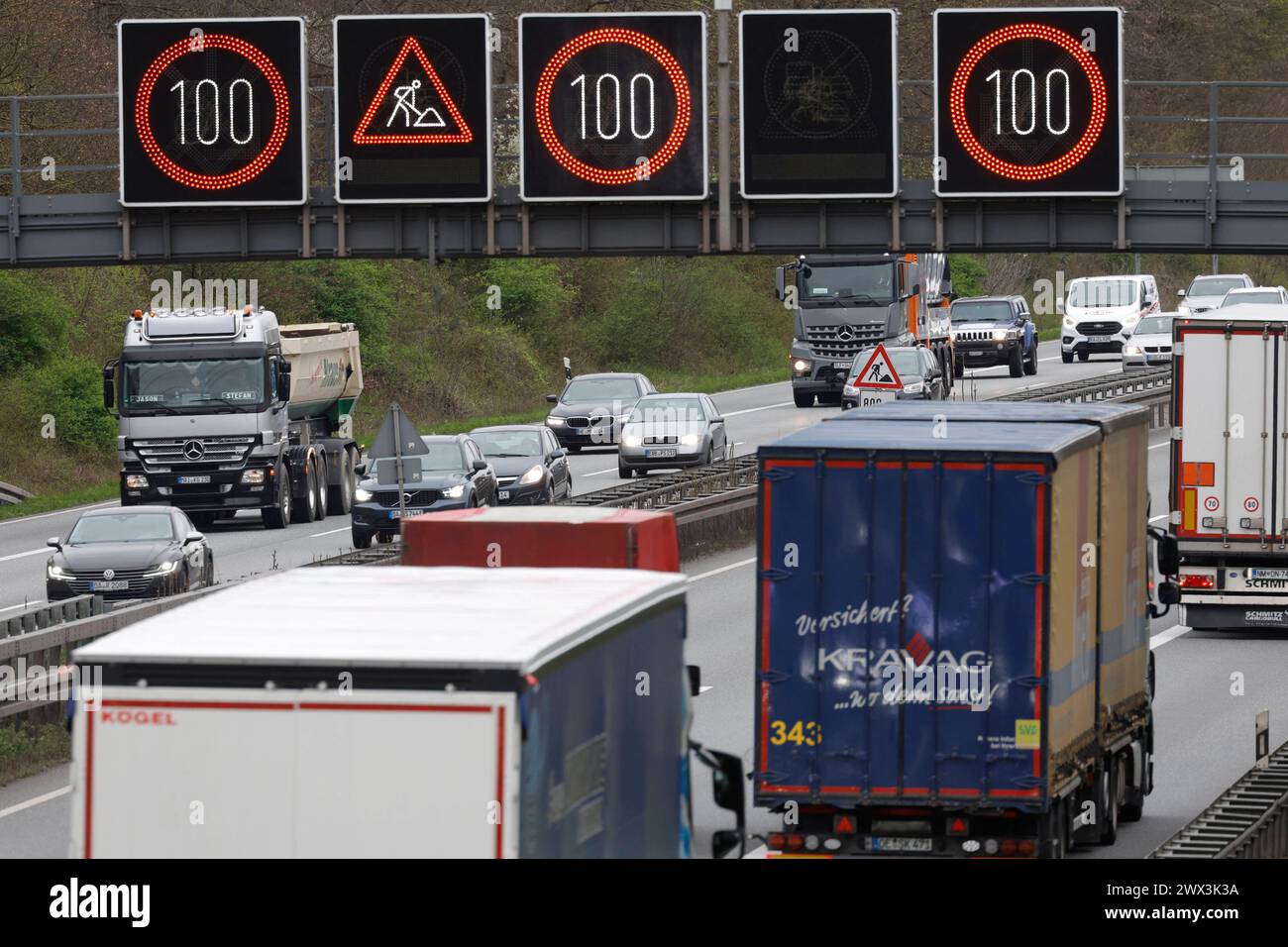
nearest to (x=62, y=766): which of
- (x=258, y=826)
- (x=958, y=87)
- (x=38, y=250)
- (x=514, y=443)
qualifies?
(x=38, y=250)

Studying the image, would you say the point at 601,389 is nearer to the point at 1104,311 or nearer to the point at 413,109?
the point at 1104,311

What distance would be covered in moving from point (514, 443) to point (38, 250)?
1382 cm

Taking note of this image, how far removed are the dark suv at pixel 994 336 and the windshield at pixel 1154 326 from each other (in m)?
3.36

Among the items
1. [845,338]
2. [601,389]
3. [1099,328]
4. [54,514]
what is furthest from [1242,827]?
[1099,328]

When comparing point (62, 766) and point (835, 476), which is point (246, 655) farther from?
point (62, 766)

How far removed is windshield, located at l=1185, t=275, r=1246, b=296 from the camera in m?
72.2

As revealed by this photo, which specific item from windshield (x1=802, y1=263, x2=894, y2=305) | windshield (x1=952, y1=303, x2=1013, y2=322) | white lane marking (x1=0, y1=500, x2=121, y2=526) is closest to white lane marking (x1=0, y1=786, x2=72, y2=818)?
white lane marking (x1=0, y1=500, x2=121, y2=526)

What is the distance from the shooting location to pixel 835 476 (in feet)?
48.3

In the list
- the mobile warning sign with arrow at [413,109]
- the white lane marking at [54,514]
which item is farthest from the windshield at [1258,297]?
the mobile warning sign with arrow at [413,109]

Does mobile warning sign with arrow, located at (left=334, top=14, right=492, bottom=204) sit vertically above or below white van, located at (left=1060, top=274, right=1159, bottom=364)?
above

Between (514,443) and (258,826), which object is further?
(514,443)

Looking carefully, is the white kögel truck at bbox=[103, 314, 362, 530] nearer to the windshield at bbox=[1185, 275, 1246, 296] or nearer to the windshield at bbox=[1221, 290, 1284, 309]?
the windshield at bbox=[1221, 290, 1284, 309]

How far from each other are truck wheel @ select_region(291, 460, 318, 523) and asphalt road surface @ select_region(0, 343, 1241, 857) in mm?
232

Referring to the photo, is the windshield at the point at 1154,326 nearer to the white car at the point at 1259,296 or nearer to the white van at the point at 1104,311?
the white van at the point at 1104,311
